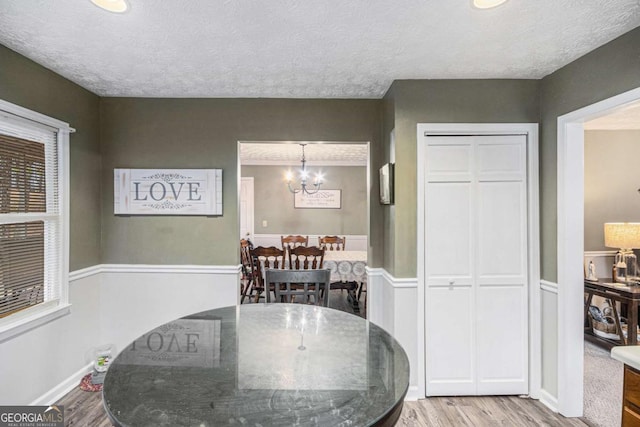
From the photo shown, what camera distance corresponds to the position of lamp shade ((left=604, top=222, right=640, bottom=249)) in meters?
3.34

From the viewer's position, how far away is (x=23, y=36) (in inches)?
73.1

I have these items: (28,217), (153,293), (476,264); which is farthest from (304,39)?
(153,293)

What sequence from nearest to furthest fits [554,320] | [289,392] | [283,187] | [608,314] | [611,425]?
[289,392], [611,425], [554,320], [608,314], [283,187]

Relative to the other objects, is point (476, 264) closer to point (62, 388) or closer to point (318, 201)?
point (62, 388)

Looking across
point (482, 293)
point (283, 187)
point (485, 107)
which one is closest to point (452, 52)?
point (485, 107)

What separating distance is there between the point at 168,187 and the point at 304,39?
1789mm

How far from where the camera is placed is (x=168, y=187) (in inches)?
114

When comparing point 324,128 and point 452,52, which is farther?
point 324,128

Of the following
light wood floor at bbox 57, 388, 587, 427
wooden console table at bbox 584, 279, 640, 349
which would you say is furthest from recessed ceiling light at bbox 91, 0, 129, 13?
wooden console table at bbox 584, 279, 640, 349

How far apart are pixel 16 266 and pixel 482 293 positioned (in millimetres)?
3215

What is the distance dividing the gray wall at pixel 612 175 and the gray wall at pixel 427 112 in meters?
2.08

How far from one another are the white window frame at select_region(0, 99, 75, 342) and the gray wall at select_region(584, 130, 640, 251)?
5211mm

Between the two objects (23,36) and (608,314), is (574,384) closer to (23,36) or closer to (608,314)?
(608,314)

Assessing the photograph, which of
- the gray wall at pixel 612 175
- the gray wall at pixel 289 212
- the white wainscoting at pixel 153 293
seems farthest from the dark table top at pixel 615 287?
the gray wall at pixel 289 212
